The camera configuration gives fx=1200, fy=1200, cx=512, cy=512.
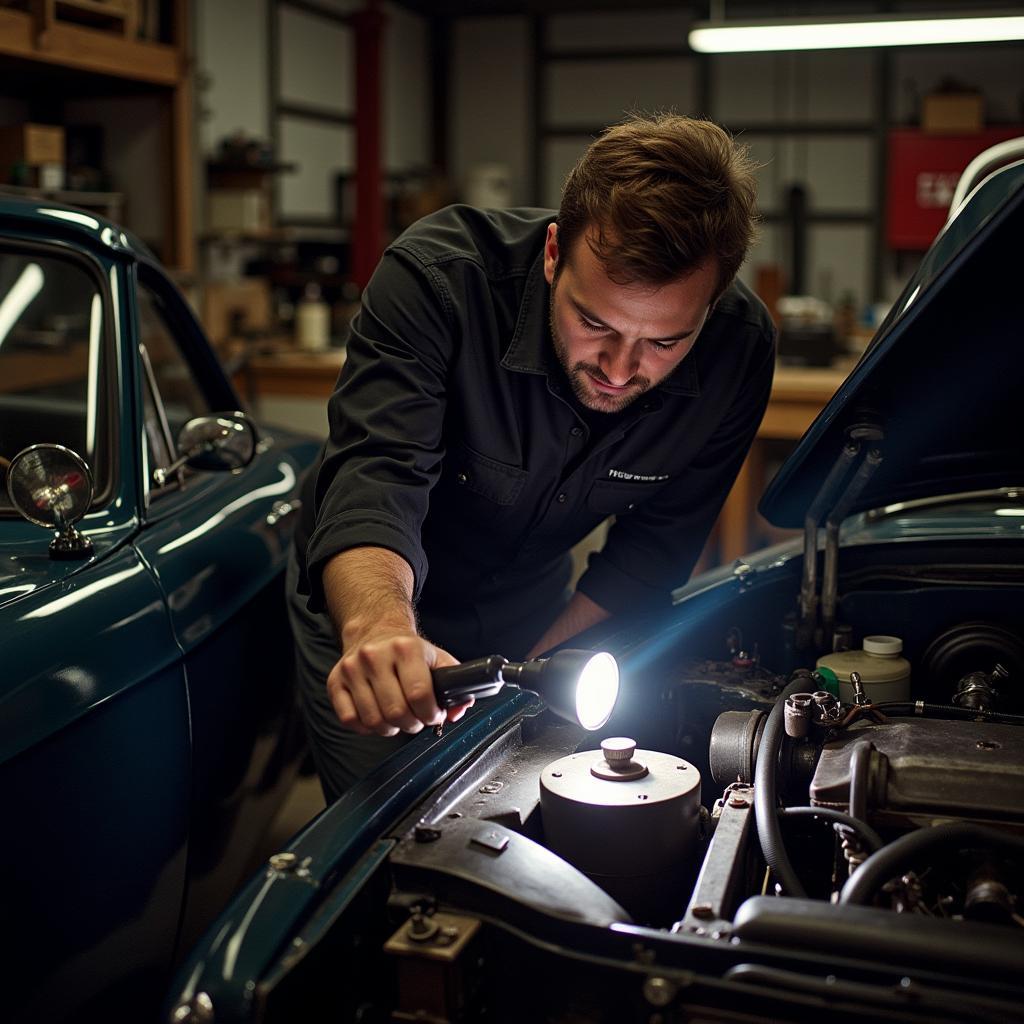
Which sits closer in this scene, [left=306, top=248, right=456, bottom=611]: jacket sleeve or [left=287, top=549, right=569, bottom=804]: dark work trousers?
[left=306, top=248, right=456, bottom=611]: jacket sleeve

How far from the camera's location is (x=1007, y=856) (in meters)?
1.20

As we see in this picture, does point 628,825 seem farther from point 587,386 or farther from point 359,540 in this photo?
point 587,386

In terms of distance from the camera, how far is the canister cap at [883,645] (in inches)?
70.9

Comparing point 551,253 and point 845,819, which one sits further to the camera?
point 551,253

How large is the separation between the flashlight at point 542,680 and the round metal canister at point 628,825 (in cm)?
7

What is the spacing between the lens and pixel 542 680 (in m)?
1.23

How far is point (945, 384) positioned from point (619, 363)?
48cm

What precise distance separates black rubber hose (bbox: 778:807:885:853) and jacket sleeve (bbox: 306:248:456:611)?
1.92 feet

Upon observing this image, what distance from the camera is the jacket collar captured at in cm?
193

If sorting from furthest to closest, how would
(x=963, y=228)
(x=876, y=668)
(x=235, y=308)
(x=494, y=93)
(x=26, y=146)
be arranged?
1. (x=494, y=93)
2. (x=235, y=308)
3. (x=26, y=146)
4. (x=876, y=668)
5. (x=963, y=228)

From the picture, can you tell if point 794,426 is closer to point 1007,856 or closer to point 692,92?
point 1007,856

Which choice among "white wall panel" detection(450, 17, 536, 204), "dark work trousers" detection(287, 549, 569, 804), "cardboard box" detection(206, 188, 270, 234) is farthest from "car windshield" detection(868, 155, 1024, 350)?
"white wall panel" detection(450, 17, 536, 204)

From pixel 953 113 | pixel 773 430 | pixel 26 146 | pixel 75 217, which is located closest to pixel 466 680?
pixel 75 217

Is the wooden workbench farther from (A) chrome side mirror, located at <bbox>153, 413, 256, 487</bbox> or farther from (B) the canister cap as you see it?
(B) the canister cap
